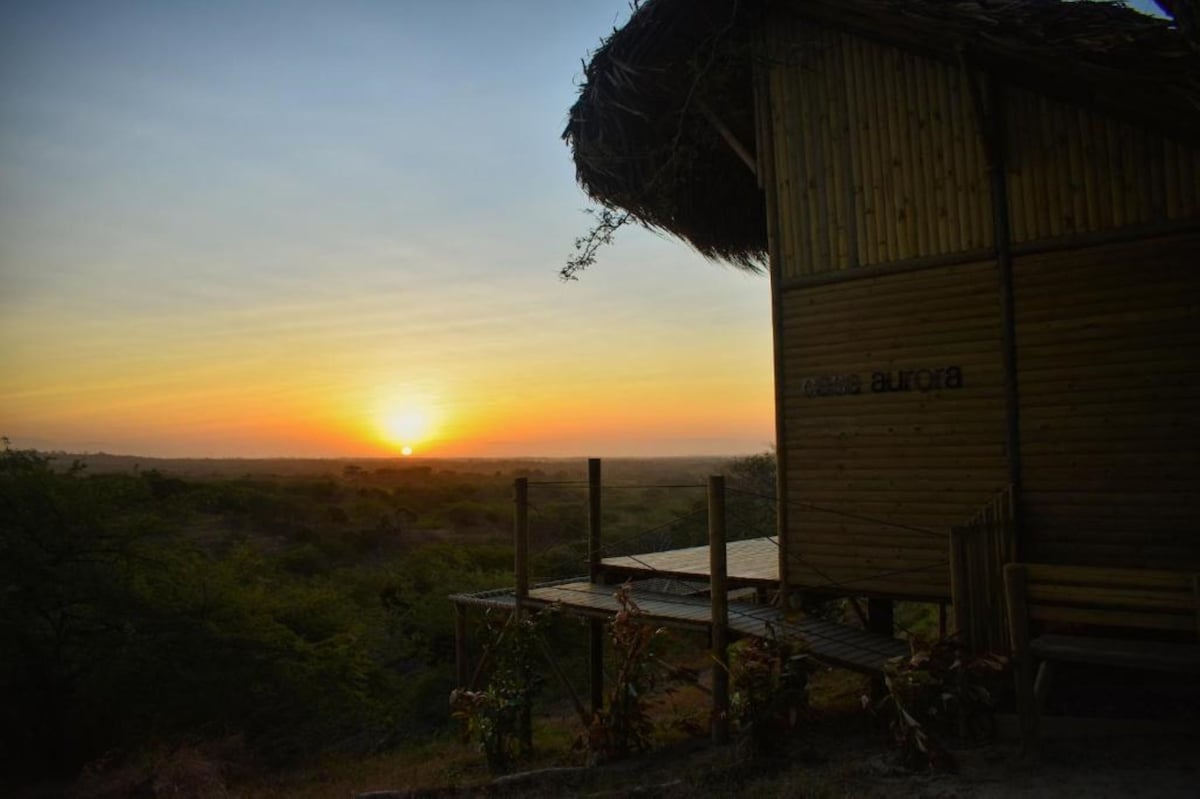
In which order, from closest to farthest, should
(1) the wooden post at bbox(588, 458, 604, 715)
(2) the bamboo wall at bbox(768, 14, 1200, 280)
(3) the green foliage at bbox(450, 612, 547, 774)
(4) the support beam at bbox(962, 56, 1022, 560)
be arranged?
1. (2) the bamboo wall at bbox(768, 14, 1200, 280)
2. (4) the support beam at bbox(962, 56, 1022, 560)
3. (3) the green foliage at bbox(450, 612, 547, 774)
4. (1) the wooden post at bbox(588, 458, 604, 715)

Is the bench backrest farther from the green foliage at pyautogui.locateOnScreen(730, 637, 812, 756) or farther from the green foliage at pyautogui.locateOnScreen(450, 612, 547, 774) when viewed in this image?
the green foliage at pyautogui.locateOnScreen(450, 612, 547, 774)

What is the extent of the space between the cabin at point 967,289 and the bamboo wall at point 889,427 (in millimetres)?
24

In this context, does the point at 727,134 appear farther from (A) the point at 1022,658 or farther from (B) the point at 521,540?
(A) the point at 1022,658

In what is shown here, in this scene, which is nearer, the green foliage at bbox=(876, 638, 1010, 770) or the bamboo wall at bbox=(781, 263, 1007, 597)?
the green foliage at bbox=(876, 638, 1010, 770)

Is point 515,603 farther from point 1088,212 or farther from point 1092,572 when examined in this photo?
point 1088,212

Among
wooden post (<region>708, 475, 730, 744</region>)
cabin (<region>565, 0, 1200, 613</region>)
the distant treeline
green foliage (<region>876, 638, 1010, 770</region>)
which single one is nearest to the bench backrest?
green foliage (<region>876, 638, 1010, 770</region>)

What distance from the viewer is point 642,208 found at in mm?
12227

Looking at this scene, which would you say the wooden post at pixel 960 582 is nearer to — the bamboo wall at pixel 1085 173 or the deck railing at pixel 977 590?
the deck railing at pixel 977 590

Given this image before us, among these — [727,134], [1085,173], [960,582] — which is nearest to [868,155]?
[727,134]

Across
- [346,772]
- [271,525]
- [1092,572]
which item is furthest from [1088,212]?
[271,525]

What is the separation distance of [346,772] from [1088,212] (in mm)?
13334

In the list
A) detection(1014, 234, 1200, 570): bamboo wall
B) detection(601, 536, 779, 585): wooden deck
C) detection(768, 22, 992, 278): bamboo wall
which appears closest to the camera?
detection(1014, 234, 1200, 570): bamboo wall

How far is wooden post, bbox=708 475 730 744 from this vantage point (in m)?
9.13

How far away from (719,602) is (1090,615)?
12.3 ft
